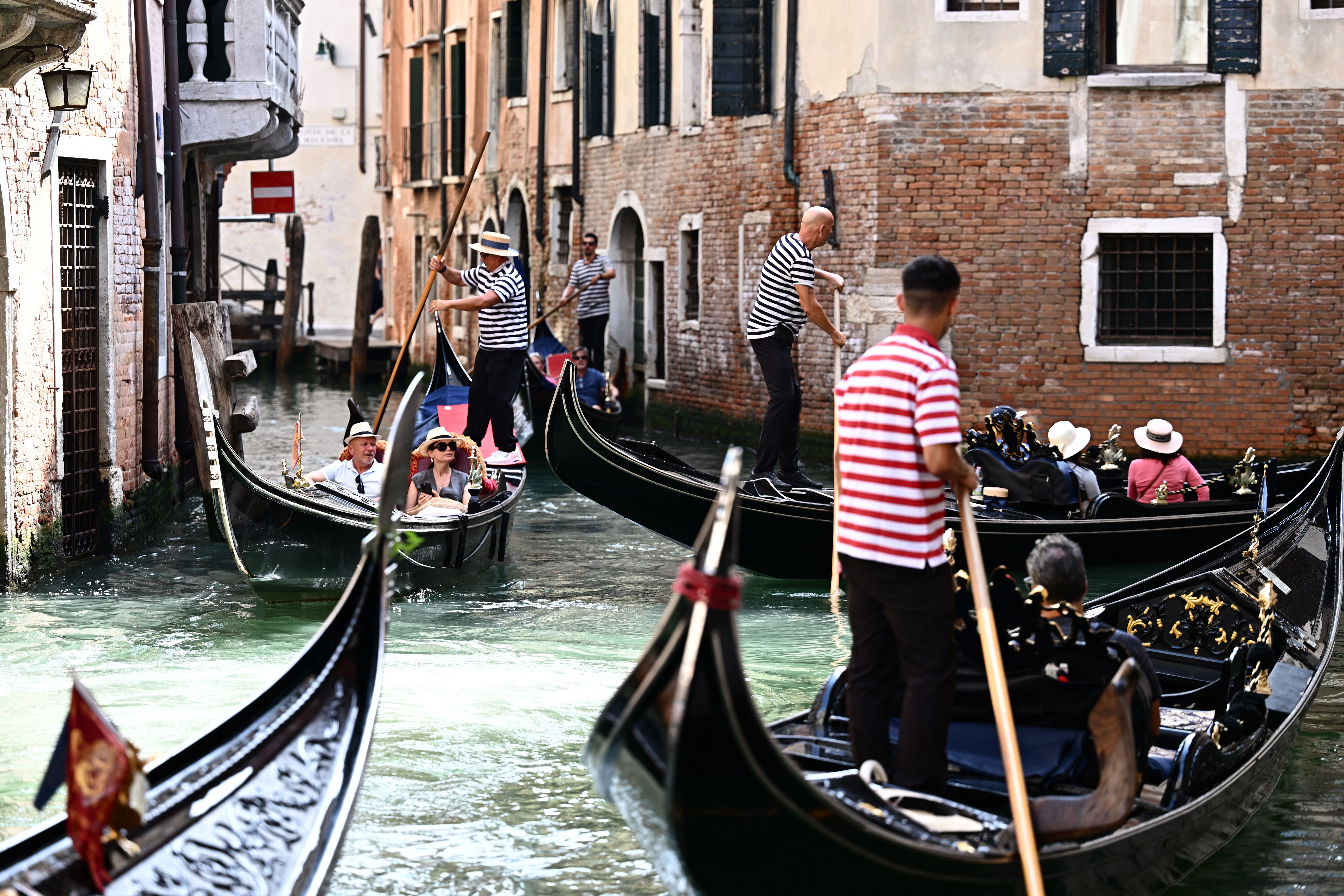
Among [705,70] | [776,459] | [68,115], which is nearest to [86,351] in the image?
[68,115]

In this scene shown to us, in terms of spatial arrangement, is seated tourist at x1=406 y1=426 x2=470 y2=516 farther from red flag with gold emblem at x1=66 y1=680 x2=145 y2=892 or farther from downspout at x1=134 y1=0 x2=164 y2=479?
red flag with gold emblem at x1=66 y1=680 x2=145 y2=892

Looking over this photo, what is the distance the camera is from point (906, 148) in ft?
29.3

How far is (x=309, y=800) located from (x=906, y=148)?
696 cm

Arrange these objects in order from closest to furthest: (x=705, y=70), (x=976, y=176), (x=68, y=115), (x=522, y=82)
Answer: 1. (x=68, y=115)
2. (x=976, y=176)
3. (x=705, y=70)
4. (x=522, y=82)

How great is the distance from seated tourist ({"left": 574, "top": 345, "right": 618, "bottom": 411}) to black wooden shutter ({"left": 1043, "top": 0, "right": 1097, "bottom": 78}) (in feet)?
9.80

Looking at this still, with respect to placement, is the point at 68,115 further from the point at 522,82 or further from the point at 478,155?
the point at 522,82

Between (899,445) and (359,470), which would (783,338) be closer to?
(359,470)

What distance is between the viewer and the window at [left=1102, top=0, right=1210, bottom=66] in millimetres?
8656

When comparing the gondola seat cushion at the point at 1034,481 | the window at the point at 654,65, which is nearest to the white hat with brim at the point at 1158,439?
the gondola seat cushion at the point at 1034,481

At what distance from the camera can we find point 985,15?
28.8 feet

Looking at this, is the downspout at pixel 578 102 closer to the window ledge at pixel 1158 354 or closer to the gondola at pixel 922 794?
the window ledge at pixel 1158 354

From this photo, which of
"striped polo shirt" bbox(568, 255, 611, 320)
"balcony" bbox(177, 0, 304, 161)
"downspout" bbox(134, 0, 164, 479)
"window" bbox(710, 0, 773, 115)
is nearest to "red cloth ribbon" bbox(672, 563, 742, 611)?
"downspout" bbox(134, 0, 164, 479)

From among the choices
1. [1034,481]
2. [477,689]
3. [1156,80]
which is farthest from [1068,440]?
[1156,80]

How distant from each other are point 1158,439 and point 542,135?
28.5 ft
